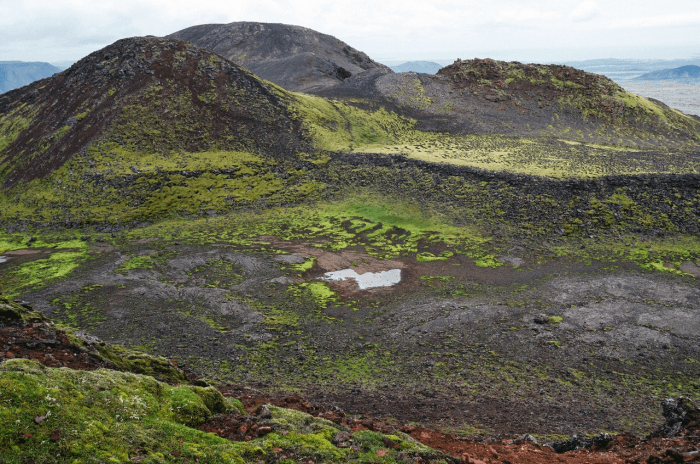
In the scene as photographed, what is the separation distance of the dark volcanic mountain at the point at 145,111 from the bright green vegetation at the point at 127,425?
195 ft

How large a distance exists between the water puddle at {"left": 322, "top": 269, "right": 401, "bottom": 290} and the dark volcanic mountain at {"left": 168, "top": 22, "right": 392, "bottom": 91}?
10839 cm

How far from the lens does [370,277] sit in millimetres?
41156

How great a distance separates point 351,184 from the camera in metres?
64.2

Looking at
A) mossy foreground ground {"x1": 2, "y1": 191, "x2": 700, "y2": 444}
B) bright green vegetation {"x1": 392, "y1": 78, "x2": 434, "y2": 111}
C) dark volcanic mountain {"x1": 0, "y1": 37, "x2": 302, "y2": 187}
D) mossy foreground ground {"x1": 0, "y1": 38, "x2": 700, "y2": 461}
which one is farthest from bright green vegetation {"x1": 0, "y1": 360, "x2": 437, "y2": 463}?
bright green vegetation {"x1": 392, "y1": 78, "x2": 434, "y2": 111}

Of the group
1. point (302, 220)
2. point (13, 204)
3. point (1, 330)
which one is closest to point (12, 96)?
point (13, 204)

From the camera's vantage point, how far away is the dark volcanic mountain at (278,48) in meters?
141

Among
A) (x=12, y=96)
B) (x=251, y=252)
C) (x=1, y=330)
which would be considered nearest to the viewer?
(x=1, y=330)

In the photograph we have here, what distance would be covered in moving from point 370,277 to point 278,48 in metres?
148

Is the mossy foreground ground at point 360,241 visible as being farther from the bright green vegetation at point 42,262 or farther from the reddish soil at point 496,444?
the reddish soil at point 496,444

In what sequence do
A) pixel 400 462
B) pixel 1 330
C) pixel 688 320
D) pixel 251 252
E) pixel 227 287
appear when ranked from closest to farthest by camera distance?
pixel 400 462 → pixel 1 330 → pixel 688 320 → pixel 227 287 → pixel 251 252

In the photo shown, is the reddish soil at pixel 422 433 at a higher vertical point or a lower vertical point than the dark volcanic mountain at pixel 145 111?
lower

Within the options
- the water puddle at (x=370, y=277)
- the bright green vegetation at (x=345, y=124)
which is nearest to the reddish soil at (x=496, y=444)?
the water puddle at (x=370, y=277)

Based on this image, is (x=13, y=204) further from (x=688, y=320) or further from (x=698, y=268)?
(x=698, y=268)

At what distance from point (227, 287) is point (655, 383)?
3292 cm
